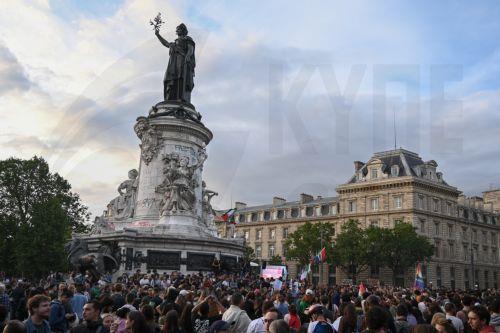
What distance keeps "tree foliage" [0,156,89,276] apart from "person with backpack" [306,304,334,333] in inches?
1812

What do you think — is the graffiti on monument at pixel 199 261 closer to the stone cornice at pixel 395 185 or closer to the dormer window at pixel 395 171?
the stone cornice at pixel 395 185

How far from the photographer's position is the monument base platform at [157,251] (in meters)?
30.4

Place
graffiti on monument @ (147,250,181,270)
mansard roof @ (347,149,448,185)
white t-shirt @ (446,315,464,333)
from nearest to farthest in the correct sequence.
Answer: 1. white t-shirt @ (446,315,464,333)
2. graffiti on monument @ (147,250,181,270)
3. mansard roof @ (347,149,448,185)

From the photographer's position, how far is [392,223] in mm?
81250

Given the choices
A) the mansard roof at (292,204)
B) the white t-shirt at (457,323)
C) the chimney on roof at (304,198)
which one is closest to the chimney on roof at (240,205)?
the mansard roof at (292,204)

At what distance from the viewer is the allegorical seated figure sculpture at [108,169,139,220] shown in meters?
35.6

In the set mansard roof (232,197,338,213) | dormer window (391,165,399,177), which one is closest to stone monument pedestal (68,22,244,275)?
dormer window (391,165,399,177)

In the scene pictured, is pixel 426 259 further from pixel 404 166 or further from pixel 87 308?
pixel 87 308

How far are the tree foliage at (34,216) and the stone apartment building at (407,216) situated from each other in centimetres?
3263

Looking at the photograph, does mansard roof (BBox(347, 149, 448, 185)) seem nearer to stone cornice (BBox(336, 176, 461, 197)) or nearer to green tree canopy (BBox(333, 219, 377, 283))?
stone cornice (BBox(336, 176, 461, 197))

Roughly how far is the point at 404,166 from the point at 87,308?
7852 centimetres

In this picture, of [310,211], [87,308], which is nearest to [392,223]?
[310,211]

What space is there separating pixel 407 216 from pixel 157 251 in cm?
5734

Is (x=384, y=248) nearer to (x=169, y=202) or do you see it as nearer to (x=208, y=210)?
(x=208, y=210)
